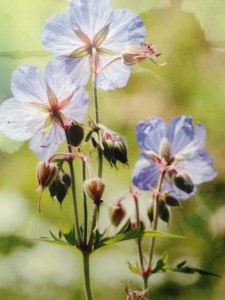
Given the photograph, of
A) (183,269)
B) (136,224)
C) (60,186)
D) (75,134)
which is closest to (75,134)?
(75,134)

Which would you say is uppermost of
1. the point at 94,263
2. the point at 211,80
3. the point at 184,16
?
the point at 184,16

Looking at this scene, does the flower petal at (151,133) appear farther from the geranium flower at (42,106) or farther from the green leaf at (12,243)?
the green leaf at (12,243)

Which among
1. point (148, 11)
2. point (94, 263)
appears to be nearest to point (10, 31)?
point (148, 11)

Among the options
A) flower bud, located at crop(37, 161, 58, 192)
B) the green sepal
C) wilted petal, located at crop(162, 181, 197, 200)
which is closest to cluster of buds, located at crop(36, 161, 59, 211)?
flower bud, located at crop(37, 161, 58, 192)

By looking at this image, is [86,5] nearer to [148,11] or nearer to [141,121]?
[148,11]

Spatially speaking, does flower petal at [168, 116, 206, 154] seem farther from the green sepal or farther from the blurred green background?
the green sepal

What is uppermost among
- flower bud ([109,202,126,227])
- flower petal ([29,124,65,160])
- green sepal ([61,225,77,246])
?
flower petal ([29,124,65,160])
